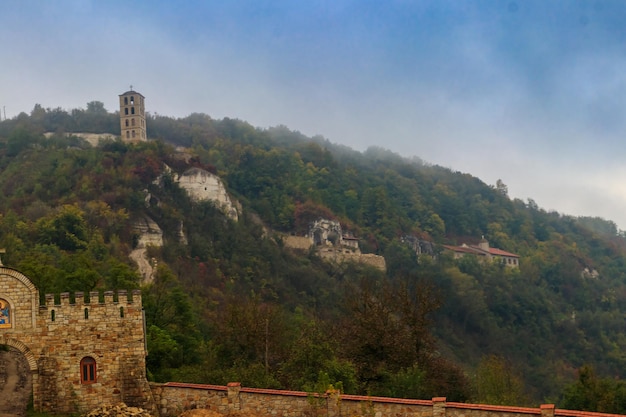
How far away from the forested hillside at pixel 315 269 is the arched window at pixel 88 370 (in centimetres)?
412

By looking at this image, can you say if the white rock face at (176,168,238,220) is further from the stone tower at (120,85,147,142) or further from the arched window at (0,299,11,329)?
the arched window at (0,299,11,329)

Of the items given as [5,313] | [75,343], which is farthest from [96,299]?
[5,313]

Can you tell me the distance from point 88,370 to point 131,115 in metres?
81.3

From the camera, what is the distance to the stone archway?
71.9ft

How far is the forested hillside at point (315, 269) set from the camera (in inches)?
1224

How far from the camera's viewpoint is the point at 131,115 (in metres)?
98.9

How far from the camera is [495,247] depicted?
124m

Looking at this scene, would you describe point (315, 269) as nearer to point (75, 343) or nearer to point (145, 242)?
point (145, 242)

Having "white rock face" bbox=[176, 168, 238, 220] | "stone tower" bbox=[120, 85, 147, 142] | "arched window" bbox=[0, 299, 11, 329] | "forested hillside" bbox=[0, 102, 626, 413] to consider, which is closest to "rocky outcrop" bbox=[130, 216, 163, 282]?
"forested hillside" bbox=[0, 102, 626, 413]

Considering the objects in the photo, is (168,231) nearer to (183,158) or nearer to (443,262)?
(183,158)

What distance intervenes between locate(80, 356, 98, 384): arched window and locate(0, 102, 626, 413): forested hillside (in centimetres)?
412

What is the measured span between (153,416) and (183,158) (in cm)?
6300

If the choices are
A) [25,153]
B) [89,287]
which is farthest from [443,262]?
[89,287]

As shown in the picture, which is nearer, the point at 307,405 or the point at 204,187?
the point at 307,405
